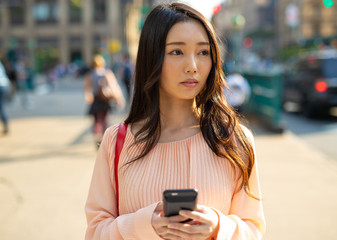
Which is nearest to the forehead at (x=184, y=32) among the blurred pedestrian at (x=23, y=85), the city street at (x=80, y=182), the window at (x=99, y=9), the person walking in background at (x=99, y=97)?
the city street at (x=80, y=182)

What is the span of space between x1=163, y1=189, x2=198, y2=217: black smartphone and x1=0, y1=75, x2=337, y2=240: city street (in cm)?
185

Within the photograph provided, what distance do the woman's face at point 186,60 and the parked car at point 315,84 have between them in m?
10.8

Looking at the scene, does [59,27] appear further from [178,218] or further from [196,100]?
[178,218]

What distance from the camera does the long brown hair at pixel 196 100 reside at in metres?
1.64

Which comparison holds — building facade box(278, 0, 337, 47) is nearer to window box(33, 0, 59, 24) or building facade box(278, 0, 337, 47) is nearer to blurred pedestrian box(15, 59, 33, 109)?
window box(33, 0, 59, 24)

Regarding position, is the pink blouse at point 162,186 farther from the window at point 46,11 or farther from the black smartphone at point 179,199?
the window at point 46,11

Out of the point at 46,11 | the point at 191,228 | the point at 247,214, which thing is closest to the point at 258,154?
the point at 247,214

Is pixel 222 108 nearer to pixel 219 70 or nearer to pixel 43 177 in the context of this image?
Answer: pixel 219 70

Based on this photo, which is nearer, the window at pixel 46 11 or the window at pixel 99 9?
the window at pixel 99 9

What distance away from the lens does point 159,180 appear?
1596 millimetres

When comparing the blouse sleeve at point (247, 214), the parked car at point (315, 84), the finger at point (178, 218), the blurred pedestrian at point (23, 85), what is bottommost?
the blurred pedestrian at point (23, 85)

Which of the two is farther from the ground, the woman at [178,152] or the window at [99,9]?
the window at [99,9]

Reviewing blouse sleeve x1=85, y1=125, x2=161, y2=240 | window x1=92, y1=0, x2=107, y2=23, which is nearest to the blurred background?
blouse sleeve x1=85, y1=125, x2=161, y2=240

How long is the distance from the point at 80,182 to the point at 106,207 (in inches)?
163
